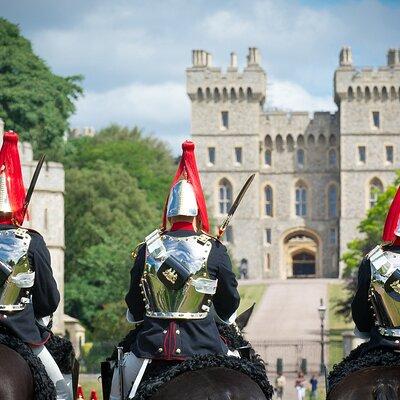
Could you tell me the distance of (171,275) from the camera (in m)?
12.1

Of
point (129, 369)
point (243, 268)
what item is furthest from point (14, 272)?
point (243, 268)

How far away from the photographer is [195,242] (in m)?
12.3

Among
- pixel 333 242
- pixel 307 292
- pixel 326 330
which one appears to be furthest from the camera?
pixel 333 242

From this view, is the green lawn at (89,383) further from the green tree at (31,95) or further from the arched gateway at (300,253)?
the arched gateway at (300,253)

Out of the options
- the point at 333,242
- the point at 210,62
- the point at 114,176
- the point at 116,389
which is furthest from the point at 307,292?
the point at 116,389

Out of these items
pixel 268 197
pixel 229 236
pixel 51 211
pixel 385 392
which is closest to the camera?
pixel 385 392

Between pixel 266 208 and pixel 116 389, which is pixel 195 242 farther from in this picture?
pixel 266 208

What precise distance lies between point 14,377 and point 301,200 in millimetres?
106367

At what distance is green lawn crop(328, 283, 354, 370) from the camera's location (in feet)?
178

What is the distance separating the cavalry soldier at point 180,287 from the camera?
39.8 ft

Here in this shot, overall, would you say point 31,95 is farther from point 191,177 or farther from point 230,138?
point 191,177

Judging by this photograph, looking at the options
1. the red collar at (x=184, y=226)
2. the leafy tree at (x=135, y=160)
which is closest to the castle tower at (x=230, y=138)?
the leafy tree at (x=135, y=160)

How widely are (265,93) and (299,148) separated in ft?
16.1

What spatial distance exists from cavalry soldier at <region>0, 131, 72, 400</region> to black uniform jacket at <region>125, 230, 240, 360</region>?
0.81m
